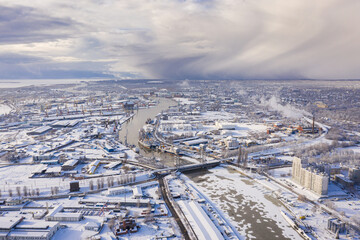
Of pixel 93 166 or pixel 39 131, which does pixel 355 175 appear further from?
pixel 39 131

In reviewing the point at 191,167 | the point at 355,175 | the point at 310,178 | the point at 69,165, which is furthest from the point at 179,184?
the point at 355,175

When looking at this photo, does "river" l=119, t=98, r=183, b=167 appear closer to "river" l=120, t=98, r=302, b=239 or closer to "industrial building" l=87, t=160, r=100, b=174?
"river" l=120, t=98, r=302, b=239

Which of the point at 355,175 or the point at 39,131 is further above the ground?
the point at 39,131

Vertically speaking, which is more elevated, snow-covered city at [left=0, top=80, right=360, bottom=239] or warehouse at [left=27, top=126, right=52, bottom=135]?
warehouse at [left=27, top=126, right=52, bottom=135]

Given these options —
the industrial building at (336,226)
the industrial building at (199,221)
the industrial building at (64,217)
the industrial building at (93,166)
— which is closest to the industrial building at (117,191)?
the industrial building at (64,217)

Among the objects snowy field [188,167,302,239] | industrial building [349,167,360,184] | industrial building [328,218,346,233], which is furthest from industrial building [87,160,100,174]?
industrial building [349,167,360,184]
